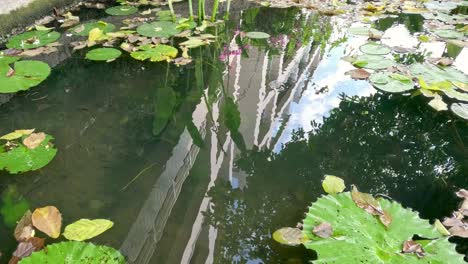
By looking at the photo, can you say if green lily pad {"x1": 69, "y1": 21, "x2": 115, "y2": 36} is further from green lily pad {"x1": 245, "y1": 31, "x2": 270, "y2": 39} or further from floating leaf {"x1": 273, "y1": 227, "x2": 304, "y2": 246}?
floating leaf {"x1": 273, "y1": 227, "x2": 304, "y2": 246}

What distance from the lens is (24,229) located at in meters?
1.09

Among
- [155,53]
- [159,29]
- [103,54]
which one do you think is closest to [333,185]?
[155,53]

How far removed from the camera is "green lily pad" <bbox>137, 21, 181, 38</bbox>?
7.99 ft

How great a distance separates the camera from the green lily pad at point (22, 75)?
1712 mm

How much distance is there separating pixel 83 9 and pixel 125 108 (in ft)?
5.86

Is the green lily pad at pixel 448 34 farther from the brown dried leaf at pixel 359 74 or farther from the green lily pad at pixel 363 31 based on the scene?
the brown dried leaf at pixel 359 74

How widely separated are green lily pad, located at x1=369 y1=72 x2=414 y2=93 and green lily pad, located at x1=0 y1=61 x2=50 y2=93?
1.80 metres

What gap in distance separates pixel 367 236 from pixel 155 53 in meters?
1.68

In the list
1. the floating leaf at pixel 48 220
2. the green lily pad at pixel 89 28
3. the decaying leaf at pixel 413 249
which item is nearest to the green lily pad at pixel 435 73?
the decaying leaf at pixel 413 249

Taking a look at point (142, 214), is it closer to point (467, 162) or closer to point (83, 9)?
point (467, 162)

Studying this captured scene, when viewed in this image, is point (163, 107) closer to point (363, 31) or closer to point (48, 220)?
point (48, 220)

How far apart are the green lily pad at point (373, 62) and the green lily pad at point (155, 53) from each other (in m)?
1.16

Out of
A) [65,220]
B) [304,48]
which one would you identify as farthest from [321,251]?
[304,48]

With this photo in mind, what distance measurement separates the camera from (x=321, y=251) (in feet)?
3.17
